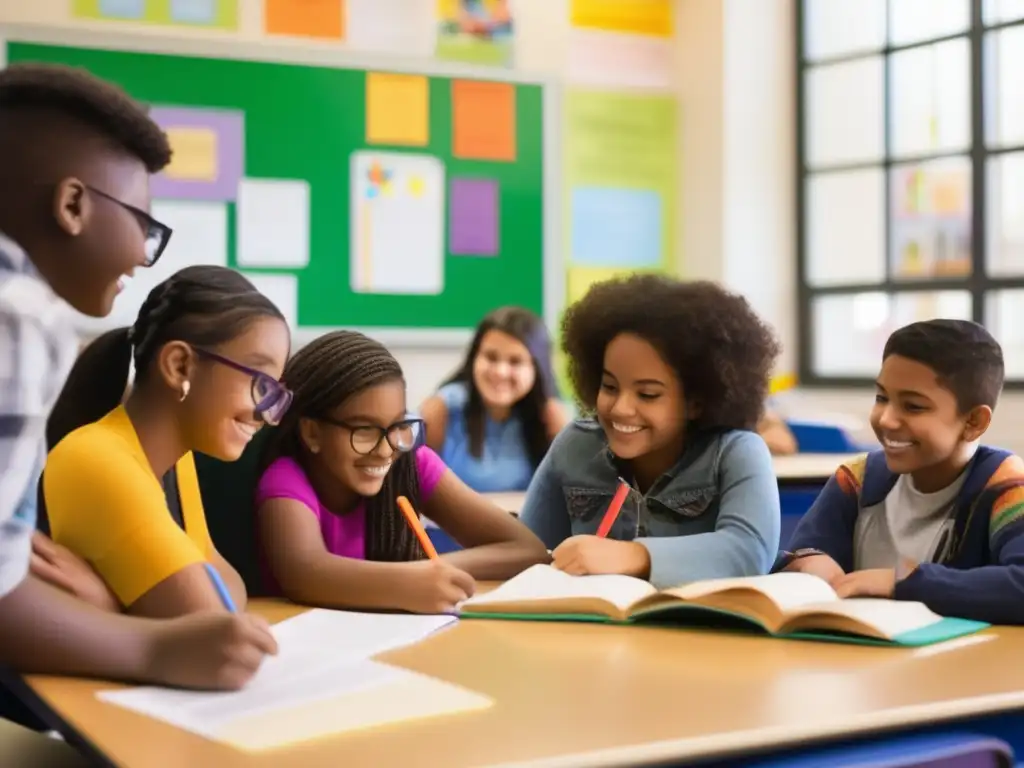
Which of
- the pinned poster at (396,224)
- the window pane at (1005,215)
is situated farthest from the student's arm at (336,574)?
the window pane at (1005,215)

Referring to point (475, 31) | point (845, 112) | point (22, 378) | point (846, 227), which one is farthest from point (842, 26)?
point (22, 378)

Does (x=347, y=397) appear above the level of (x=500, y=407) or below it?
above

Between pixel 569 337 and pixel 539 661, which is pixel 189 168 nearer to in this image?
pixel 569 337

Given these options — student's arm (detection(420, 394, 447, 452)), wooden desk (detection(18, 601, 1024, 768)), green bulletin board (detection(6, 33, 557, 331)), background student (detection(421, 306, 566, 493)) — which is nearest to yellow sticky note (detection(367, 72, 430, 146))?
green bulletin board (detection(6, 33, 557, 331))

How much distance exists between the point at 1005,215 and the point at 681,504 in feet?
11.5

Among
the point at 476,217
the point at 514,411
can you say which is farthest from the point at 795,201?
the point at 514,411

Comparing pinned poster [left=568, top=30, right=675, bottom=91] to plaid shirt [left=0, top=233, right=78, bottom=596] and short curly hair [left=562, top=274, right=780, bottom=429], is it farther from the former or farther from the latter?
plaid shirt [left=0, top=233, right=78, bottom=596]

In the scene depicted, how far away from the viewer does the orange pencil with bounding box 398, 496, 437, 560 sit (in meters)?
1.65

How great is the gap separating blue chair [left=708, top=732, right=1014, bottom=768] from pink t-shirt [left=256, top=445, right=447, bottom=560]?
2.66 feet

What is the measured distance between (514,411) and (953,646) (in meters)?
2.32

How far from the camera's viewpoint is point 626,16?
534 centimetres

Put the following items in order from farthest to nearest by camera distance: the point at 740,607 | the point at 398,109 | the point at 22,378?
the point at 398,109 → the point at 740,607 → the point at 22,378

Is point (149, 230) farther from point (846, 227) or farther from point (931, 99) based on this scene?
point (846, 227)

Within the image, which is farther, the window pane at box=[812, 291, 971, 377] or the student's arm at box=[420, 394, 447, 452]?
the window pane at box=[812, 291, 971, 377]
